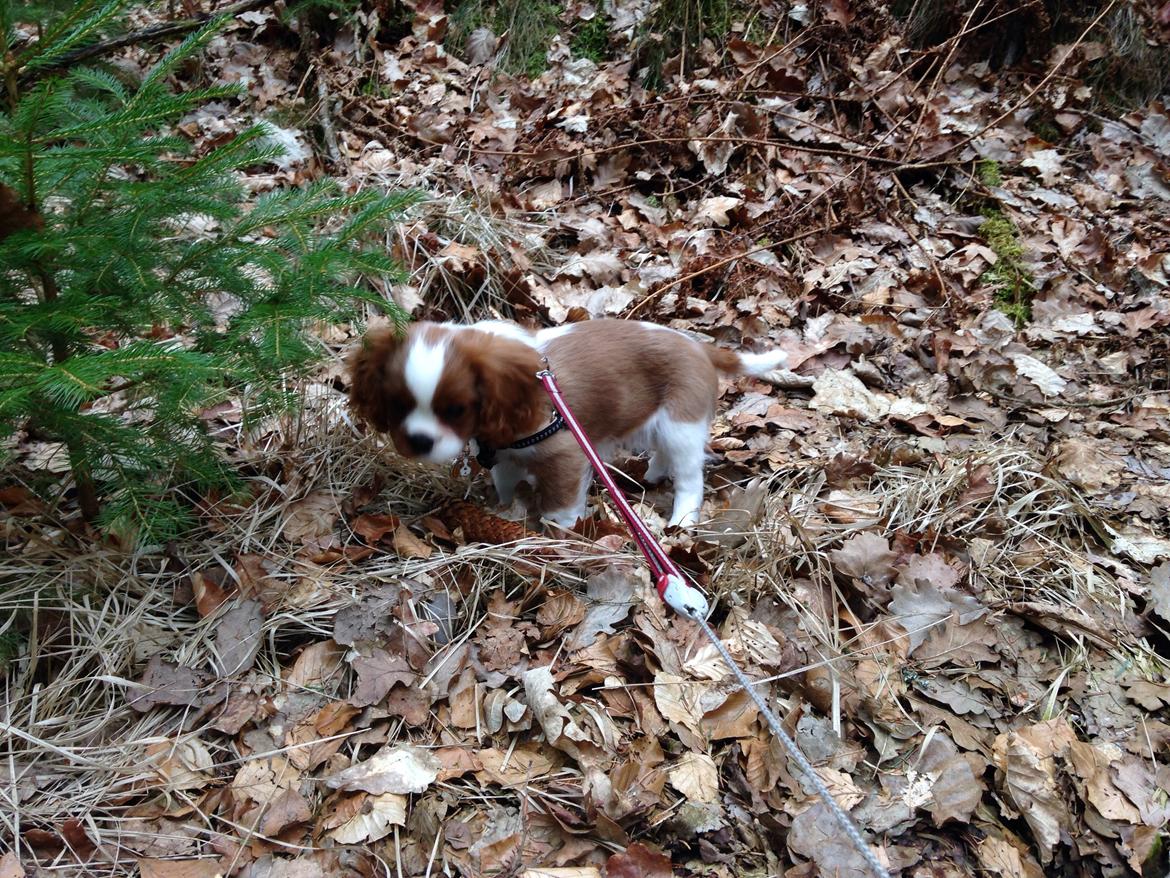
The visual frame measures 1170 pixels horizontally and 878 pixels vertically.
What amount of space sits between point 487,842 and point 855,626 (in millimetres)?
1460

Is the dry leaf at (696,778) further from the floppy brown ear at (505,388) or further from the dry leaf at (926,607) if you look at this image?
the floppy brown ear at (505,388)

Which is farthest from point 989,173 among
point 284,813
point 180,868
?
point 180,868

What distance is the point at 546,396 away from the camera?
317 cm

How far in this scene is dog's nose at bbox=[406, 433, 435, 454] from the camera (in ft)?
9.55

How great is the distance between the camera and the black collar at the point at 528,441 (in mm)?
3246

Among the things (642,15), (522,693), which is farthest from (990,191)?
(522,693)

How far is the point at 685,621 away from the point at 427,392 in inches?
50.4

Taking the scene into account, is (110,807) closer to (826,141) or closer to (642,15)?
(826,141)

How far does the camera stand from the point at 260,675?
8.17 ft

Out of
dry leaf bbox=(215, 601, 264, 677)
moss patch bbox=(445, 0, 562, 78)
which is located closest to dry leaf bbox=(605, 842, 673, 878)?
dry leaf bbox=(215, 601, 264, 677)

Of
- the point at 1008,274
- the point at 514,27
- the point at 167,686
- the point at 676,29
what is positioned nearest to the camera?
the point at 167,686

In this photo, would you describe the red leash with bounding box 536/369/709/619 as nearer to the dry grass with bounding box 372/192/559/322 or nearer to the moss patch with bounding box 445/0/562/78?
the dry grass with bounding box 372/192/559/322

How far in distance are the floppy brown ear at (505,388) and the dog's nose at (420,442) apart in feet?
0.76

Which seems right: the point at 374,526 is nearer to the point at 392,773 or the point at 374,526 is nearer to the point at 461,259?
the point at 392,773
